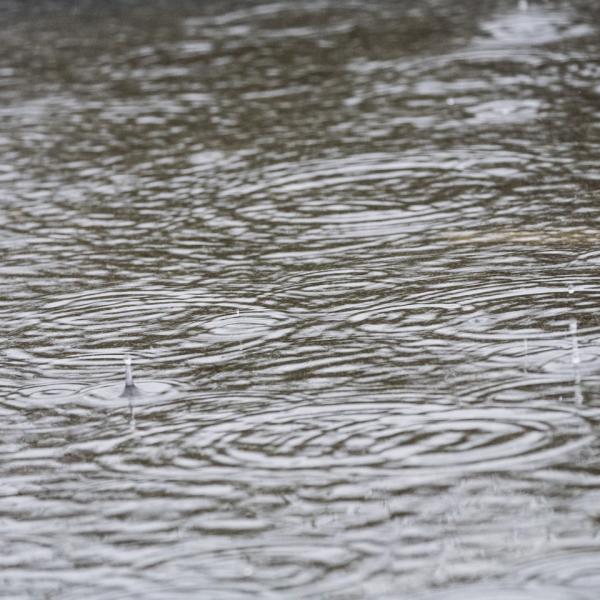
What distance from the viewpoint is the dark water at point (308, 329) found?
393cm

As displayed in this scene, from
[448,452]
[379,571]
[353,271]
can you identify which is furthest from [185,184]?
[379,571]

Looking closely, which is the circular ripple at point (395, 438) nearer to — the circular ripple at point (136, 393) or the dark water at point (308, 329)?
the dark water at point (308, 329)

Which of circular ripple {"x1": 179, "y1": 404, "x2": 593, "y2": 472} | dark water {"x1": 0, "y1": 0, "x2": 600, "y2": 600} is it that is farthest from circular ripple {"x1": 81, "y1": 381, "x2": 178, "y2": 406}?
circular ripple {"x1": 179, "y1": 404, "x2": 593, "y2": 472}

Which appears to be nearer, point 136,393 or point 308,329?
point 136,393

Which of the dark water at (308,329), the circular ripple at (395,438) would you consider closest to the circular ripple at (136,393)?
the dark water at (308,329)

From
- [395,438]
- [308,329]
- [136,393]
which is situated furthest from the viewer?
[308,329]

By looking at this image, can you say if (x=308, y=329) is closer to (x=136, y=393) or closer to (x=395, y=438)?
(x=136, y=393)

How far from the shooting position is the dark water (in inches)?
155

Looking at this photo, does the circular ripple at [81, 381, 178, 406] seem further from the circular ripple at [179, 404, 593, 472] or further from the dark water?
the circular ripple at [179, 404, 593, 472]

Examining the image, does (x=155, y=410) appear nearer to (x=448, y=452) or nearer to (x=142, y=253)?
(x=448, y=452)

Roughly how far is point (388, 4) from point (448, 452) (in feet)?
35.4

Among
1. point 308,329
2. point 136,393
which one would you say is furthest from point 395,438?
point 308,329

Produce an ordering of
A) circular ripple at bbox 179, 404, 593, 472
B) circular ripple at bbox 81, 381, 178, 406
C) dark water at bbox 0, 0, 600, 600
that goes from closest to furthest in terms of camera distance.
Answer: dark water at bbox 0, 0, 600, 600, circular ripple at bbox 179, 404, 593, 472, circular ripple at bbox 81, 381, 178, 406

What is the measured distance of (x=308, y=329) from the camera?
581 cm
